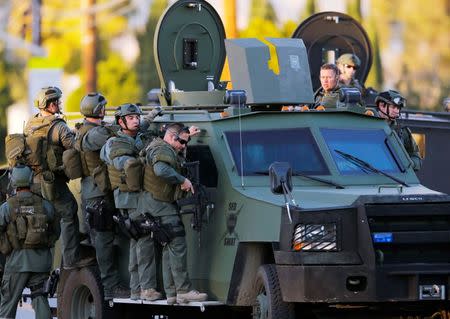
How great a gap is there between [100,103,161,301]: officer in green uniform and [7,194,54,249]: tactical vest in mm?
947

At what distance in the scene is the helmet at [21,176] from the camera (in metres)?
19.1

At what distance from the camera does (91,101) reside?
1930cm

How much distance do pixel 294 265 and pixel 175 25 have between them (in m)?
5.83

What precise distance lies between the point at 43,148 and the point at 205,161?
2.79 metres

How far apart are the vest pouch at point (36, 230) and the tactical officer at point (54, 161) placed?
369 mm

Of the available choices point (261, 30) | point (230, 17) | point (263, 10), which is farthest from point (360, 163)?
Result: point (263, 10)

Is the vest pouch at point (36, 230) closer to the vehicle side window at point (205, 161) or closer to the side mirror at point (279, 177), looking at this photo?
the vehicle side window at point (205, 161)

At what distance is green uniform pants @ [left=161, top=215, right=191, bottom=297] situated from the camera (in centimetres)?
1742

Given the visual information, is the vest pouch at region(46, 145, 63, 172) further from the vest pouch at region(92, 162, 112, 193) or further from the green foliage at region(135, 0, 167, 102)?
the green foliage at region(135, 0, 167, 102)

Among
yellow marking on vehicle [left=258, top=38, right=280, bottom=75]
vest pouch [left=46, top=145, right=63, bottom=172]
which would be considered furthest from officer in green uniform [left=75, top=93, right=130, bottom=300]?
yellow marking on vehicle [left=258, top=38, right=280, bottom=75]

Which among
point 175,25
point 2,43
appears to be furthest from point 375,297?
point 2,43

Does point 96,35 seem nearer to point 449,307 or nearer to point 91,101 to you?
point 91,101

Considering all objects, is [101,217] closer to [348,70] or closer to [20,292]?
[20,292]

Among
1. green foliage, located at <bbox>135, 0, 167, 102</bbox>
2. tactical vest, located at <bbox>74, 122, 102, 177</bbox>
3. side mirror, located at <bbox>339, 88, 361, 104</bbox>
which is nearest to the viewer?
side mirror, located at <bbox>339, 88, 361, 104</bbox>
